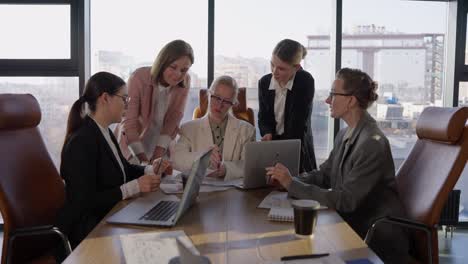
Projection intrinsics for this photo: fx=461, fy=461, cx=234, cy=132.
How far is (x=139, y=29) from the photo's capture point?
397 centimetres

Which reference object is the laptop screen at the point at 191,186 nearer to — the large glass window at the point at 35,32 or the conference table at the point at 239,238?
the conference table at the point at 239,238

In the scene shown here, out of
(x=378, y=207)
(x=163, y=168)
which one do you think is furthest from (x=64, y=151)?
(x=378, y=207)

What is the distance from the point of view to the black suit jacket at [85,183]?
1.89 meters

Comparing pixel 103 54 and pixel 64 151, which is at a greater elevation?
pixel 103 54

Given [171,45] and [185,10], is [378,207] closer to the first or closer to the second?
[171,45]

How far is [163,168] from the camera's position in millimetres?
2379

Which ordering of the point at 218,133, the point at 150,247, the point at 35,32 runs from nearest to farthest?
the point at 150,247, the point at 218,133, the point at 35,32

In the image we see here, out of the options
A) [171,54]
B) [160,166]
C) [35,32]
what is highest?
[35,32]

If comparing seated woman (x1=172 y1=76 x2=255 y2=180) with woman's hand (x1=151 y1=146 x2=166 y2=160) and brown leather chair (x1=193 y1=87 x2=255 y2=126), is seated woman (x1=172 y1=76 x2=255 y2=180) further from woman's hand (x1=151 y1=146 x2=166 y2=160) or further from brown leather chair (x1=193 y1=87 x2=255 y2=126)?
brown leather chair (x1=193 y1=87 x2=255 y2=126)

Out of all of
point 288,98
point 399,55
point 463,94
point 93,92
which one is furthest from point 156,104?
point 463,94

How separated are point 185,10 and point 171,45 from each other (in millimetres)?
1376

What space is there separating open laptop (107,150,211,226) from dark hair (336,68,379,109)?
2.63 ft

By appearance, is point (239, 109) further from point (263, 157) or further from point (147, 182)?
point (147, 182)

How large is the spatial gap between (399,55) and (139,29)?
7.78ft
